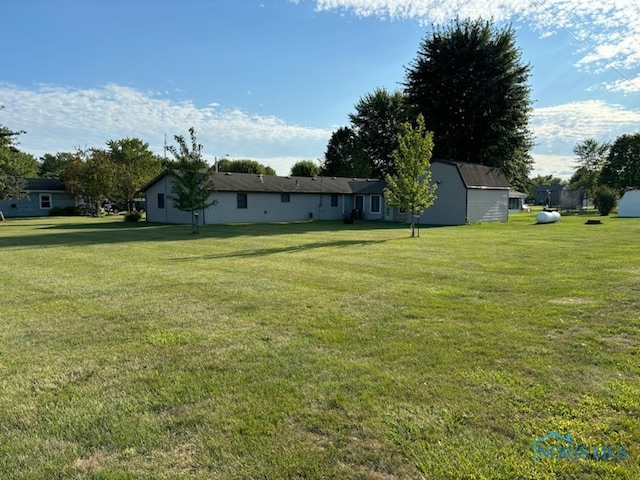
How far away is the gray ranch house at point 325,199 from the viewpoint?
28.7m

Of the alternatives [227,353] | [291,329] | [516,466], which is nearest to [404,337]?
[291,329]

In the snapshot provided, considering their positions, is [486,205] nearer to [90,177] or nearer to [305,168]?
[90,177]

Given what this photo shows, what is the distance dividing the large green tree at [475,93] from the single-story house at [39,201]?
36559 mm

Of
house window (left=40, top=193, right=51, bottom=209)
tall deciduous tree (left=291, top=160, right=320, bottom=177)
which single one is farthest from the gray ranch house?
tall deciduous tree (left=291, top=160, right=320, bottom=177)

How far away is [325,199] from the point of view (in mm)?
35500

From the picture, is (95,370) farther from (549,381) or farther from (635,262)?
(635,262)

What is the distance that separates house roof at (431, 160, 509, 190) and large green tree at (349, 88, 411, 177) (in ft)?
57.5

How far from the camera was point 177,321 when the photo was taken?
566 centimetres

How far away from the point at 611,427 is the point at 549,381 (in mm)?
725

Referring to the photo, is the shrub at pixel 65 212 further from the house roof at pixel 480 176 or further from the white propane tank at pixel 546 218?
the white propane tank at pixel 546 218

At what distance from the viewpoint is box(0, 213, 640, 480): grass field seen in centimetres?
270

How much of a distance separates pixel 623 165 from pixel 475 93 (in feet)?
119

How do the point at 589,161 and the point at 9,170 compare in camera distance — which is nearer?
the point at 9,170

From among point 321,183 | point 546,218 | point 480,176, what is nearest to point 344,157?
point 321,183
